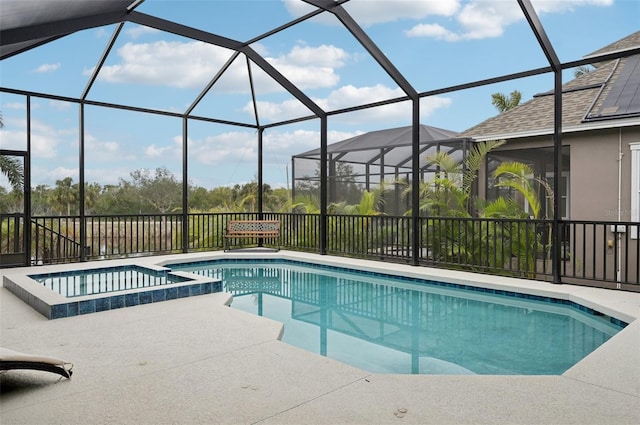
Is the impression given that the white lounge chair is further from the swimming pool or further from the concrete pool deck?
the swimming pool

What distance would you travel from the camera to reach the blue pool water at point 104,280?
540 cm

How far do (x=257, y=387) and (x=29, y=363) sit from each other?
1264 mm

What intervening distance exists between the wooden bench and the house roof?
4.49 meters

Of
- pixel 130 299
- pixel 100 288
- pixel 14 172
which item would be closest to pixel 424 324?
pixel 130 299

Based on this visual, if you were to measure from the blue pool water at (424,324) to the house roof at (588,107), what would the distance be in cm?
355

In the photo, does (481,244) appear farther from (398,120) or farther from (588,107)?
(398,120)

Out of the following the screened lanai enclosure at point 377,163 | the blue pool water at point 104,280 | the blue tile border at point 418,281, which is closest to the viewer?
the blue tile border at point 418,281

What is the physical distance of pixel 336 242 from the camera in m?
8.73

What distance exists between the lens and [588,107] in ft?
25.0

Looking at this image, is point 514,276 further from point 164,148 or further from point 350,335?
point 164,148

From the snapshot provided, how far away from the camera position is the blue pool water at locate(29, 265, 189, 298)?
5401 mm

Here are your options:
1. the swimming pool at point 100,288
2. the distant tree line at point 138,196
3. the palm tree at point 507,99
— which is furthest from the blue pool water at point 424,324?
the palm tree at point 507,99

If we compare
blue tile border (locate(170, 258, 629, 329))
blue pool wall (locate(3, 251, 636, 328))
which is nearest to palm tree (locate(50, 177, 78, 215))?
blue pool wall (locate(3, 251, 636, 328))

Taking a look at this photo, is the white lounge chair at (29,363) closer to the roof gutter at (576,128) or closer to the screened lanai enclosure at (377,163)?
the screened lanai enclosure at (377,163)
